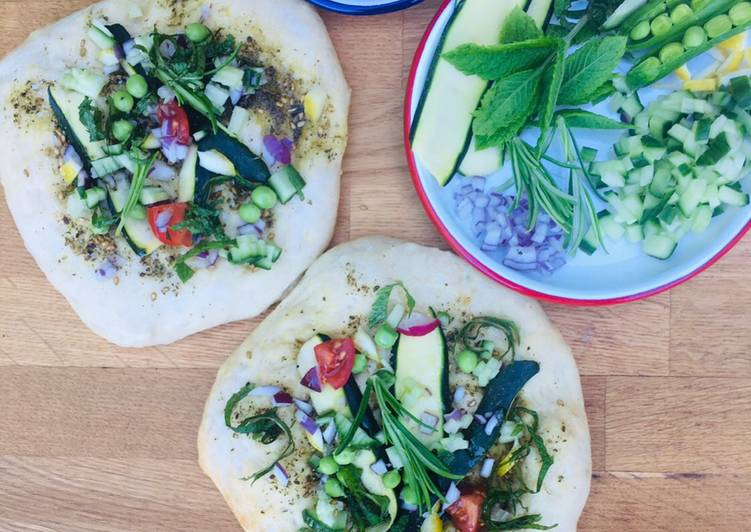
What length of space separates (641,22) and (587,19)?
0.19m

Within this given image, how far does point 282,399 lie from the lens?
2.84 metres

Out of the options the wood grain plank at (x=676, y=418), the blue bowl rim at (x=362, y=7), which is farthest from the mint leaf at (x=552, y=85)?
the wood grain plank at (x=676, y=418)

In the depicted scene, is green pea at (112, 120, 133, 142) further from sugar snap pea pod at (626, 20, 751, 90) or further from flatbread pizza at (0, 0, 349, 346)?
sugar snap pea pod at (626, 20, 751, 90)

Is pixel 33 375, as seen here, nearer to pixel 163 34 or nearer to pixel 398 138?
pixel 163 34

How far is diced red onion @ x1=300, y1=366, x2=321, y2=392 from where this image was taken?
9.18ft

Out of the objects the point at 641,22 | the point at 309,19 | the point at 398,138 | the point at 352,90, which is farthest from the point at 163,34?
the point at 641,22

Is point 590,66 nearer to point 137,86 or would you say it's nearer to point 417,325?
point 417,325

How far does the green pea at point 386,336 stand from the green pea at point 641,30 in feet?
4.42

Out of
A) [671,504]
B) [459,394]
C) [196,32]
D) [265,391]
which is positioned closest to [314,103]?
[196,32]

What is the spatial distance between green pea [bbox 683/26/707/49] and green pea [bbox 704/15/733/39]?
2 centimetres

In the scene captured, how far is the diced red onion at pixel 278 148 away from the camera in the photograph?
287 centimetres

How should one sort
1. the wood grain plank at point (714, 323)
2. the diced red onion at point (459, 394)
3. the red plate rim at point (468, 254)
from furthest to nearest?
the wood grain plank at point (714, 323), the diced red onion at point (459, 394), the red plate rim at point (468, 254)

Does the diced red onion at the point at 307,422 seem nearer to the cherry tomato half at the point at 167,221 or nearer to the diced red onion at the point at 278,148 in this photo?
the cherry tomato half at the point at 167,221

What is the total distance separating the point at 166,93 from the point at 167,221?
47 cm
